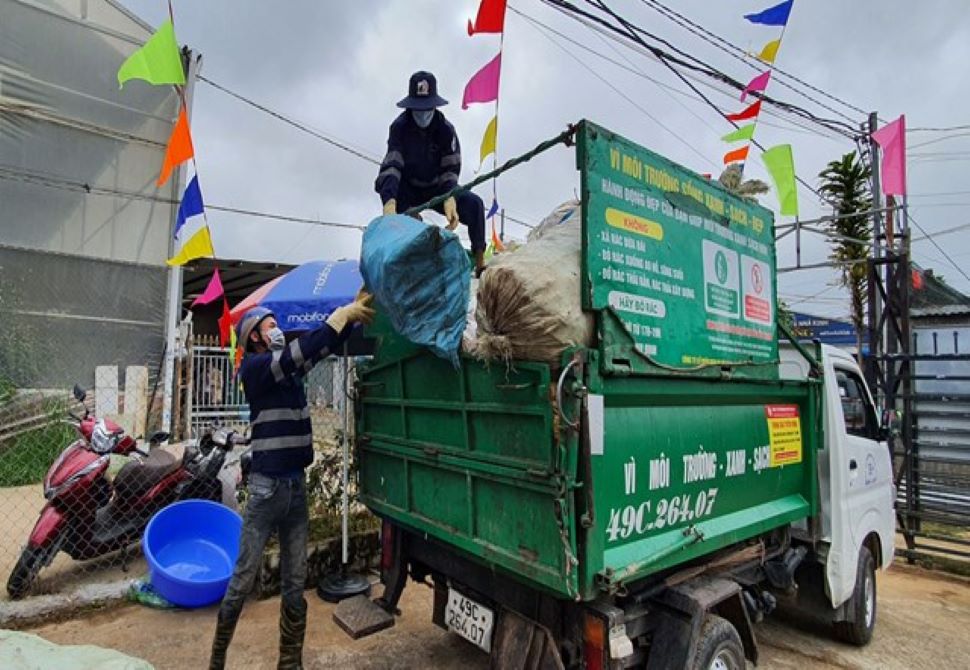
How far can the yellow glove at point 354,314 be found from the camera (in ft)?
9.76

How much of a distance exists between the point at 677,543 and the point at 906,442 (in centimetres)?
518

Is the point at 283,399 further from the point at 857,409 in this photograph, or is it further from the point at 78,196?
the point at 78,196

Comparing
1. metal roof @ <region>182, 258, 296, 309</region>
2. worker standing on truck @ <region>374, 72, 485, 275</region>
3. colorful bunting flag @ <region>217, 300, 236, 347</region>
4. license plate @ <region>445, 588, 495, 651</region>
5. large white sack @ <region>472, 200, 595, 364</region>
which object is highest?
metal roof @ <region>182, 258, 296, 309</region>

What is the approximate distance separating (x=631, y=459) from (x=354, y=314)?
1.51 meters

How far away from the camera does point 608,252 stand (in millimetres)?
2502

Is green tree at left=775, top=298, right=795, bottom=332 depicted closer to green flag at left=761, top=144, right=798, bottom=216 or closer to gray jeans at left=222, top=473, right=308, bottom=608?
green flag at left=761, top=144, right=798, bottom=216

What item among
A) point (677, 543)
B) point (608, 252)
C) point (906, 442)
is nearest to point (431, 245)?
point (608, 252)

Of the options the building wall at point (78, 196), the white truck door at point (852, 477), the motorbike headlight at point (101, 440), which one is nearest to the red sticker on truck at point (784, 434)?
the white truck door at point (852, 477)

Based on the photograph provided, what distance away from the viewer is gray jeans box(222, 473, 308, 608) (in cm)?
304

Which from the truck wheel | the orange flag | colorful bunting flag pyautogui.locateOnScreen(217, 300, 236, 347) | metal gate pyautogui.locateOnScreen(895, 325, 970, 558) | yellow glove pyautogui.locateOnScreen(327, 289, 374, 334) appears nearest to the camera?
yellow glove pyautogui.locateOnScreen(327, 289, 374, 334)

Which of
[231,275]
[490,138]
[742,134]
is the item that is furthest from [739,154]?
[231,275]

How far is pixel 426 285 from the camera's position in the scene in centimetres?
258

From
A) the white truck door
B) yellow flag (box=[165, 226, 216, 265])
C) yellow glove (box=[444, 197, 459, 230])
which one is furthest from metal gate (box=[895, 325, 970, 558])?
yellow flag (box=[165, 226, 216, 265])

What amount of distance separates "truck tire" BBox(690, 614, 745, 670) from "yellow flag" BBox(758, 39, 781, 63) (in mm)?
6506
